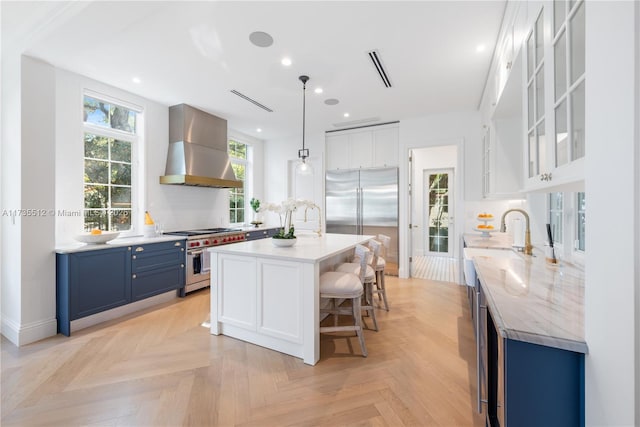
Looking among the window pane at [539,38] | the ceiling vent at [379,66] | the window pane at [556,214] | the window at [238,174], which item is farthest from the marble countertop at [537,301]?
the window at [238,174]

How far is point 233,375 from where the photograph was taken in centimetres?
205

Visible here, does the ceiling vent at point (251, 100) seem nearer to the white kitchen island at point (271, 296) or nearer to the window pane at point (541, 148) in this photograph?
the white kitchen island at point (271, 296)

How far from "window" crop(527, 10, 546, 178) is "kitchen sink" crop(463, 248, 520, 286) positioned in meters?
0.85

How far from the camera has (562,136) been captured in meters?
1.17

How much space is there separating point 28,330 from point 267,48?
351 centimetres

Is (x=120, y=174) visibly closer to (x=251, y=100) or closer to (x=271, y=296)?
(x=251, y=100)

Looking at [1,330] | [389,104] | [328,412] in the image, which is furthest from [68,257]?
[389,104]

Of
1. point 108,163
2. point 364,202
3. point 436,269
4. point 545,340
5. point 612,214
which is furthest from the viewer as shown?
point 436,269

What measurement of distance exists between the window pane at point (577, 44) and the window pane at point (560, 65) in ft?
0.21

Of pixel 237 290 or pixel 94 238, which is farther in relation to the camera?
pixel 94 238

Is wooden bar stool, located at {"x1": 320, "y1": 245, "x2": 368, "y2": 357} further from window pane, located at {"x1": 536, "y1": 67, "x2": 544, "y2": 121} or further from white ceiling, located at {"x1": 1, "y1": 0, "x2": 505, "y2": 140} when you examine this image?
white ceiling, located at {"x1": 1, "y1": 0, "x2": 505, "y2": 140}

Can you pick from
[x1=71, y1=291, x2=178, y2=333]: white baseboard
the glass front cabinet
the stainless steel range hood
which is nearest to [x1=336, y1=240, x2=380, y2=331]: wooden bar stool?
the glass front cabinet

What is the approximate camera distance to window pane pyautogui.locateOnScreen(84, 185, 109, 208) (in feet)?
11.2

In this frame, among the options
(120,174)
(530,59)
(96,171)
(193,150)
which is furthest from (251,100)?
(530,59)
